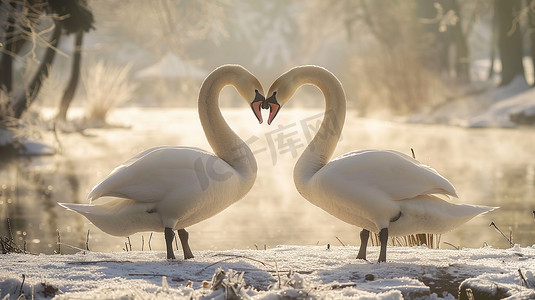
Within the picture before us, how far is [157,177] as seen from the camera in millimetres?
4391

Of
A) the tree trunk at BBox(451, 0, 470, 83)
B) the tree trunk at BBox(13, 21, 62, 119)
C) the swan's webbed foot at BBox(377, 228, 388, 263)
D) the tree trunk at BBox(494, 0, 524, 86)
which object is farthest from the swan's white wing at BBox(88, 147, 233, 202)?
the tree trunk at BBox(451, 0, 470, 83)

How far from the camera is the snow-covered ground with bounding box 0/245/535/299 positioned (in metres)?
3.23

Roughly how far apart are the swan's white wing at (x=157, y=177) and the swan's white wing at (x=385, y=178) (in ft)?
2.42

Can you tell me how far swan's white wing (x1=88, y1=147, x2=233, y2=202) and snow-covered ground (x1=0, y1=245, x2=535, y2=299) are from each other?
0.40 meters

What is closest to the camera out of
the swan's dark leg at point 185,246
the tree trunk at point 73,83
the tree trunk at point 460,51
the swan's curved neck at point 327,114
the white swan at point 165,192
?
the white swan at point 165,192

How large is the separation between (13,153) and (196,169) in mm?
10616

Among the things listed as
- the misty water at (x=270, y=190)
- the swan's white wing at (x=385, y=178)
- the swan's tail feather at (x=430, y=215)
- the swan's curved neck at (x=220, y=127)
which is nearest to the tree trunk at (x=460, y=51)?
the misty water at (x=270, y=190)

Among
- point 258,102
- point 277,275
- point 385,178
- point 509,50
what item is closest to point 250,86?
point 258,102

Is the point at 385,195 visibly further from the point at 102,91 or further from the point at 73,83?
the point at 102,91

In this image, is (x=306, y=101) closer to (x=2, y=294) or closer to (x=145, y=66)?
(x=145, y=66)

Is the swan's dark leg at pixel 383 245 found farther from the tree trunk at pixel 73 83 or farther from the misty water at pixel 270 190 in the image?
the tree trunk at pixel 73 83

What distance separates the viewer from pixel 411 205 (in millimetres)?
4348

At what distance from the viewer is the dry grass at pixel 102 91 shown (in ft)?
65.4

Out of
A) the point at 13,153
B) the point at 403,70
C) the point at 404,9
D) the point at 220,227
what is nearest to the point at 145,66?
the point at 404,9
